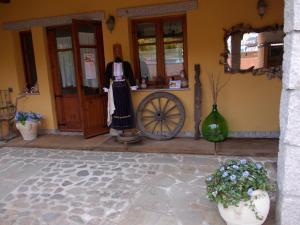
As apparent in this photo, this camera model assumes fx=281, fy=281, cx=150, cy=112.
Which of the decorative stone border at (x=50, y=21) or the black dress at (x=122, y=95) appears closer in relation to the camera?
the black dress at (x=122, y=95)

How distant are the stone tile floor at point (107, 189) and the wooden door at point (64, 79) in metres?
1.13

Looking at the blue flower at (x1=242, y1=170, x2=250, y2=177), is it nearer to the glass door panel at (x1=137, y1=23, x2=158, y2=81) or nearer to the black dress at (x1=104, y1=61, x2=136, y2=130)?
the black dress at (x1=104, y1=61, x2=136, y2=130)

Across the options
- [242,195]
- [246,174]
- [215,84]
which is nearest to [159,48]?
[215,84]

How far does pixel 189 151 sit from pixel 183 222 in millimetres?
1660

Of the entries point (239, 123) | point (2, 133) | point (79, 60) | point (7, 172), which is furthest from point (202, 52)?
point (2, 133)

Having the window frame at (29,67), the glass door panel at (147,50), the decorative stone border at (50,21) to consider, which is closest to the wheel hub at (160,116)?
the glass door panel at (147,50)

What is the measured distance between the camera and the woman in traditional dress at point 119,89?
14.7ft

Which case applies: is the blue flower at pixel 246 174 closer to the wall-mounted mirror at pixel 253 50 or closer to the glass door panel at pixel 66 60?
the wall-mounted mirror at pixel 253 50

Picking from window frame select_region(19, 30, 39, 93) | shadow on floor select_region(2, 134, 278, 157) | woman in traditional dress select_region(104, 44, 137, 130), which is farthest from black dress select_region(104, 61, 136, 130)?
window frame select_region(19, 30, 39, 93)

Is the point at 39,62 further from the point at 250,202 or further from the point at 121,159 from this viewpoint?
the point at 250,202

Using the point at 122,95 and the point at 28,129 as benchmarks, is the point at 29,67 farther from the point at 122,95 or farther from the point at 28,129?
the point at 122,95

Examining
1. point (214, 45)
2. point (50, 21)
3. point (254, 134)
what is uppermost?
point (50, 21)

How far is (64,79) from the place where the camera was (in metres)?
5.28

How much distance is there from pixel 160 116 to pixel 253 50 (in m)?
1.75
